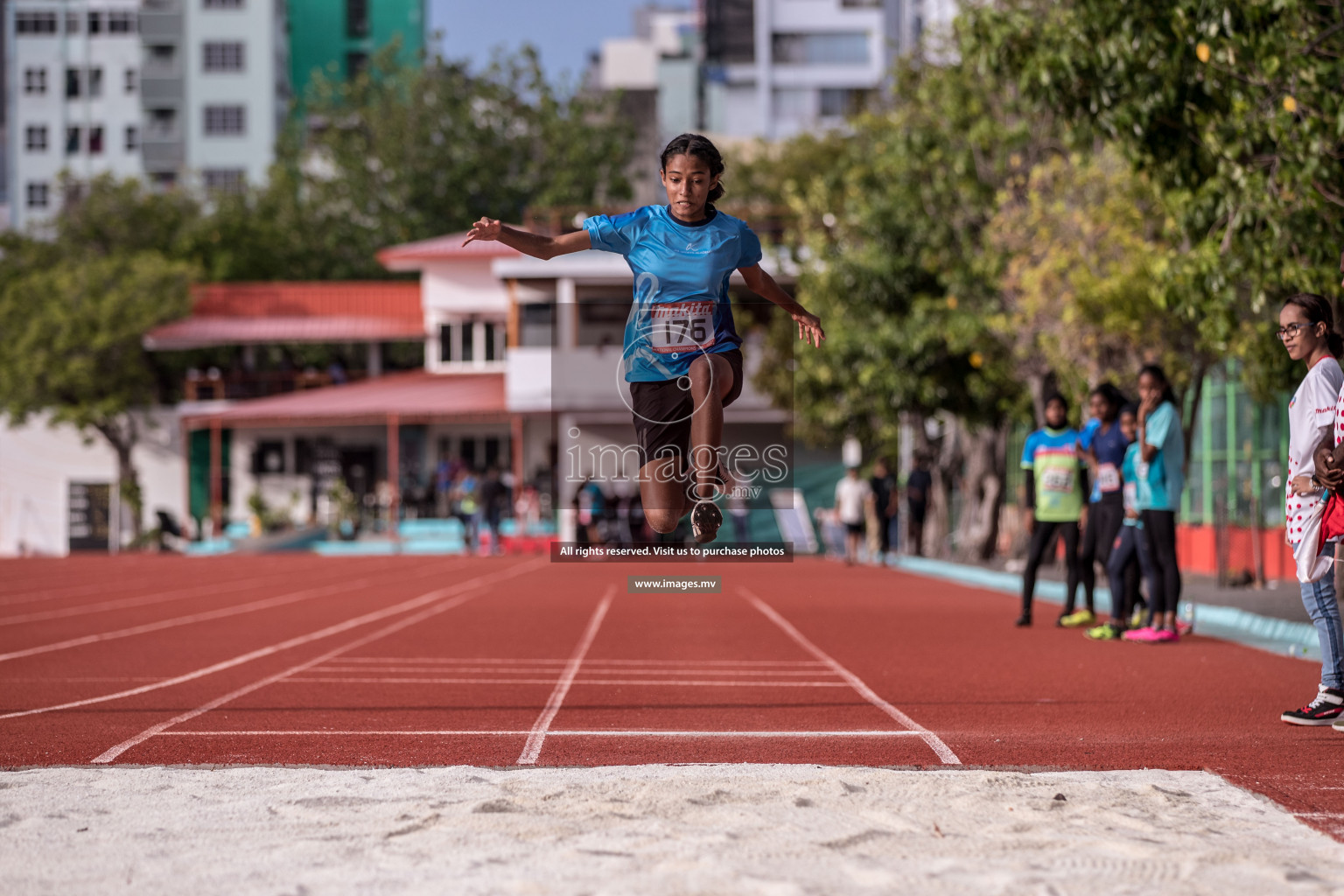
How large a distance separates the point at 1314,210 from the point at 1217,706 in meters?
4.63

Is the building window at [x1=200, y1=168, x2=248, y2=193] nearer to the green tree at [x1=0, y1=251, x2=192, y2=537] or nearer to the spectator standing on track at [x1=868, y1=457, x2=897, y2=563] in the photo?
the green tree at [x1=0, y1=251, x2=192, y2=537]

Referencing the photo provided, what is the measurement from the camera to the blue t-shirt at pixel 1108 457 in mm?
12164

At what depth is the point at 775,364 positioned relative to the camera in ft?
111

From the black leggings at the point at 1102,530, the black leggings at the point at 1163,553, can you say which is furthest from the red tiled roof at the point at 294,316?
the black leggings at the point at 1163,553

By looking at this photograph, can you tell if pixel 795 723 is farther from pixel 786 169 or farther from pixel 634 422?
pixel 786 169

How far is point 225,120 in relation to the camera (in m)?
66.9

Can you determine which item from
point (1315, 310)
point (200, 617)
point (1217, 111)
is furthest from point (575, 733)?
point (200, 617)

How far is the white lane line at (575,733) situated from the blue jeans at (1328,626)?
2042mm

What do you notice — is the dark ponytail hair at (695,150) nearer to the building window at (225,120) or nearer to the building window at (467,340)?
the building window at (467,340)

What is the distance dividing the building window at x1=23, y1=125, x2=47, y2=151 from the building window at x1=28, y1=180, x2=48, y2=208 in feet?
4.97

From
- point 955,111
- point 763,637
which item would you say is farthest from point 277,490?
point 763,637

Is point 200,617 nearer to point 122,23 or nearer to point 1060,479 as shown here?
point 1060,479

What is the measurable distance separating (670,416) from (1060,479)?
25.9ft

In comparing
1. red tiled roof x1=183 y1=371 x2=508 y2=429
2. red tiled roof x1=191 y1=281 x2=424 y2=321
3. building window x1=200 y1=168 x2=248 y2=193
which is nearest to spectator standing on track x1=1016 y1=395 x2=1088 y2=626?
red tiled roof x1=183 y1=371 x2=508 y2=429
